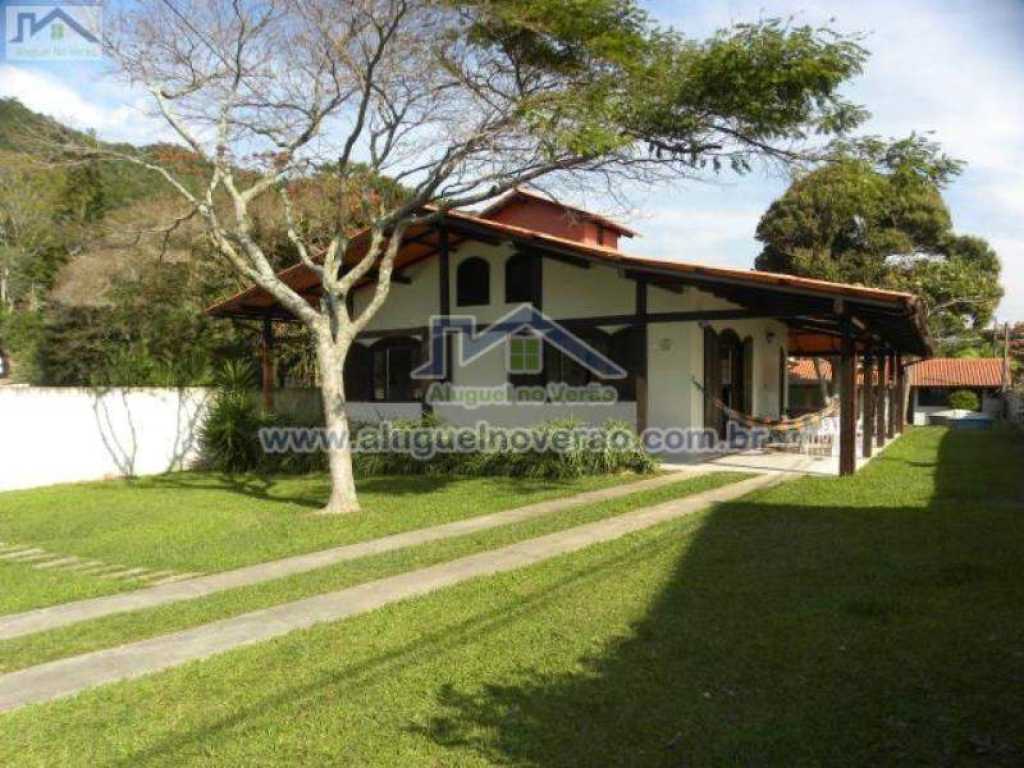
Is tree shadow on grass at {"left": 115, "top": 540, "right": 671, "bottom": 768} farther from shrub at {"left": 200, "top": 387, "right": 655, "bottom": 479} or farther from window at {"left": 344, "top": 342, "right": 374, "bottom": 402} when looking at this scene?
window at {"left": 344, "top": 342, "right": 374, "bottom": 402}

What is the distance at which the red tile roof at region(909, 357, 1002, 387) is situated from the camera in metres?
39.4

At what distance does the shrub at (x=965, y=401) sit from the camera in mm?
36662

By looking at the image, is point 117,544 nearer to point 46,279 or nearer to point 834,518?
point 834,518

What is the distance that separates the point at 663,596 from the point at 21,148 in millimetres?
10309

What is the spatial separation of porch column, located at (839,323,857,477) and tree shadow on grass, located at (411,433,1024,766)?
13.7 ft

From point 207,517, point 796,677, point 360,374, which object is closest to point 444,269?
point 360,374

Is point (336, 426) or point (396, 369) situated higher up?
point (396, 369)

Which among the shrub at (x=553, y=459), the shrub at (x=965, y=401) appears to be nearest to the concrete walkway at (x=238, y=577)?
the shrub at (x=553, y=459)

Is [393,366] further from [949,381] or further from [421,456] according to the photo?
[949,381]

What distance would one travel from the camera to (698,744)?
11.0ft

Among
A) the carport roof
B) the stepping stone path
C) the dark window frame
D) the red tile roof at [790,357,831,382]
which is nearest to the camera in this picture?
the stepping stone path

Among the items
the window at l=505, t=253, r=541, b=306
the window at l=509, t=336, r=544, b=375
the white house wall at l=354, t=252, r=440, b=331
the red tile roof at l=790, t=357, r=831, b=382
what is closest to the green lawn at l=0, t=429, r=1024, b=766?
the window at l=509, t=336, r=544, b=375

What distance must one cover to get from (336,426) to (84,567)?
11.1ft

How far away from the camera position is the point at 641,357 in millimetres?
13328
